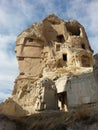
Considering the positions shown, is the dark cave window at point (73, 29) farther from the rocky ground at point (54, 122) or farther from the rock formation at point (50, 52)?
the rocky ground at point (54, 122)

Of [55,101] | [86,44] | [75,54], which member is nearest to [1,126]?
[55,101]

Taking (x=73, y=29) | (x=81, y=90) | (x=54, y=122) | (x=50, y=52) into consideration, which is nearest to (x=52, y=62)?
(x=50, y=52)

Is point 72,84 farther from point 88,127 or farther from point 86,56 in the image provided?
point 86,56

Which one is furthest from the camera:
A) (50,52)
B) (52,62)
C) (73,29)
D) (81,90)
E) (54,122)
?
(73,29)

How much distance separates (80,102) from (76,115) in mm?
10778

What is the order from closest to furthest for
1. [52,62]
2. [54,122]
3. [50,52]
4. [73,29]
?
1. [54,122]
2. [52,62]
3. [50,52]
4. [73,29]

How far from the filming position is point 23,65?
44.0 meters

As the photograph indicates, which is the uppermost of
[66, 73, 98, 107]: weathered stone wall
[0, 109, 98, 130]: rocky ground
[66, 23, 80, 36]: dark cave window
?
[66, 23, 80, 36]: dark cave window

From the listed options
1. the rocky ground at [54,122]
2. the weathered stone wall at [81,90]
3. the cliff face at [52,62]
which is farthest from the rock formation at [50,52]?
the rocky ground at [54,122]

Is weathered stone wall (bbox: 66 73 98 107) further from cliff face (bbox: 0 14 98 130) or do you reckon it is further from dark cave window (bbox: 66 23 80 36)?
dark cave window (bbox: 66 23 80 36)

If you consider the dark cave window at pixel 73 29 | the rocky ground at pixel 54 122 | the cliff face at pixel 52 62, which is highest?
the dark cave window at pixel 73 29

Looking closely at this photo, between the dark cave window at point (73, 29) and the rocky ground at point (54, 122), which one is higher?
the dark cave window at point (73, 29)

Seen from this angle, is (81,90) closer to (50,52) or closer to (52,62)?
(52,62)

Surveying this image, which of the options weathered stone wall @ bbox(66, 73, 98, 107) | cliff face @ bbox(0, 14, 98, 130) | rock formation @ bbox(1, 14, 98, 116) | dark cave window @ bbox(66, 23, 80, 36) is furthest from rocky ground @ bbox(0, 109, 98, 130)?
dark cave window @ bbox(66, 23, 80, 36)
